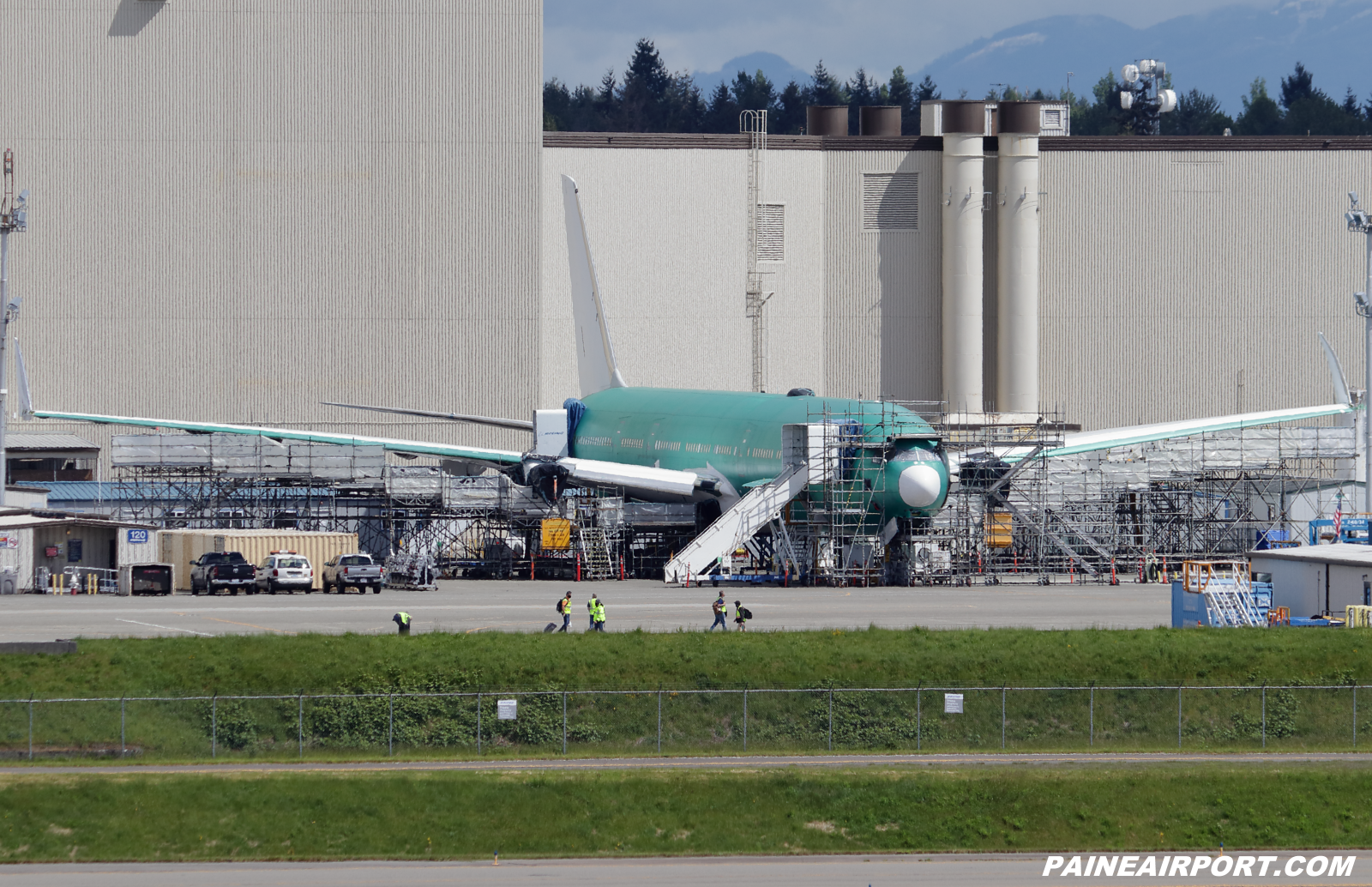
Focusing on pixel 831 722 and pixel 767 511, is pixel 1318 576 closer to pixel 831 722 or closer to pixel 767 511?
pixel 831 722

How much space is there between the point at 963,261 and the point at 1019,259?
2936mm

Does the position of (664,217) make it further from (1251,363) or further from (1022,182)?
(1251,363)

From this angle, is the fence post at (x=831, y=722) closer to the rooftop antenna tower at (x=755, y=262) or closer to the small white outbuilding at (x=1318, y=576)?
the small white outbuilding at (x=1318, y=576)

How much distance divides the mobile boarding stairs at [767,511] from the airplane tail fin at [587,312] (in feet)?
71.1

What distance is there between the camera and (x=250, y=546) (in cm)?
5666

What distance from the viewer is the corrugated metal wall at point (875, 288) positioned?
87062 millimetres

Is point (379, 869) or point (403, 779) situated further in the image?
point (403, 779)

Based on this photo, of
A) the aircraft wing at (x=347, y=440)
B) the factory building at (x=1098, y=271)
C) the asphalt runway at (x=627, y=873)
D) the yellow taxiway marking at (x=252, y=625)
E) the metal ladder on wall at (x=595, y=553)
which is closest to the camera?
the asphalt runway at (x=627, y=873)

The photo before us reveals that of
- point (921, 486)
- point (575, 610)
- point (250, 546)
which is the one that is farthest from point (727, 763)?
point (250, 546)

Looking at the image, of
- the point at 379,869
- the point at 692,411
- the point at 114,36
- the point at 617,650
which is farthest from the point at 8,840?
the point at 114,36

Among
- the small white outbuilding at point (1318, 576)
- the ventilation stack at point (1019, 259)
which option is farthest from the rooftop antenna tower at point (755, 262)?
the small white outbuilding at point (1318, 576)

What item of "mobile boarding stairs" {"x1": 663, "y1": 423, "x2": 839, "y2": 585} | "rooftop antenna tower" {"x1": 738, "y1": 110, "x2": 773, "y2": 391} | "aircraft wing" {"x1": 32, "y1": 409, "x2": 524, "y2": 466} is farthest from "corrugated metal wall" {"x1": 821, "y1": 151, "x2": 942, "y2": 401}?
"mobile boarding stairs" {"x1": 663, "y1": 423, "x2": 839, "y2": 585}

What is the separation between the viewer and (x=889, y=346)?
286 ft

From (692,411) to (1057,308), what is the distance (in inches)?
1098
